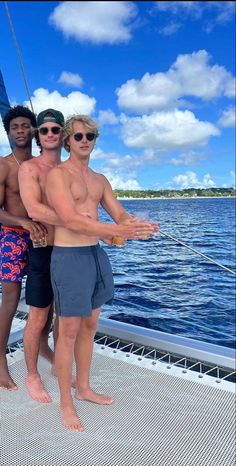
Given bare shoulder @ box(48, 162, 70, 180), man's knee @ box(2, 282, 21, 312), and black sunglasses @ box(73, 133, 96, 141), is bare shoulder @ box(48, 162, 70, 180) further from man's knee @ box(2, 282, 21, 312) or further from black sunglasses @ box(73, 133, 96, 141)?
man's knee @ box(2, 282, 21, 312)

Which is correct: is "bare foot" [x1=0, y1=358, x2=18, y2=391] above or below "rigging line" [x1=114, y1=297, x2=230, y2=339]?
above

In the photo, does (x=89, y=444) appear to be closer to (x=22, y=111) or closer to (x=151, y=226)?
(x=151, y=226)

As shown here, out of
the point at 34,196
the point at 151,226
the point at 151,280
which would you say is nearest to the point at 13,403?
Answer: the point at 34,196

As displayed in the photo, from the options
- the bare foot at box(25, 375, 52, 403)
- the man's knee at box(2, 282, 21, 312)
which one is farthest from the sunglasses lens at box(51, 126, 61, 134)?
the bare foot at box(25, 375, 52, 403)

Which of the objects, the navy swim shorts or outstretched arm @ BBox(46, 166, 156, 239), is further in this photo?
the navy swim shorts

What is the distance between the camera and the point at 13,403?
2293 mm

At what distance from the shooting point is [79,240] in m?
2.01

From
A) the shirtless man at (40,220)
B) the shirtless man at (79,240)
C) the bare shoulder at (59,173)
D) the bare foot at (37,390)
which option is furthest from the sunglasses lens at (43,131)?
the bare foot at (37,390)

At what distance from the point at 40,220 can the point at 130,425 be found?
1091 mm

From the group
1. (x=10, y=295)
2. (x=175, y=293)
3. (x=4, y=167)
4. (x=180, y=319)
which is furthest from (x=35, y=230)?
(x=175, y=293)

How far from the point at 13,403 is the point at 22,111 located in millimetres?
1556

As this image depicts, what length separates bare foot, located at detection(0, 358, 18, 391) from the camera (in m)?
2.44

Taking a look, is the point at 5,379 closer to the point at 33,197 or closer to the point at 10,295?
the point at 10,295

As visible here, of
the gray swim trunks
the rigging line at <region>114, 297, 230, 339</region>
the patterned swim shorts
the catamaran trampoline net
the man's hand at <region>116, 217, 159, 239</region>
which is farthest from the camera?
the rigging line at <region>114, 297, 230, 339</region>
